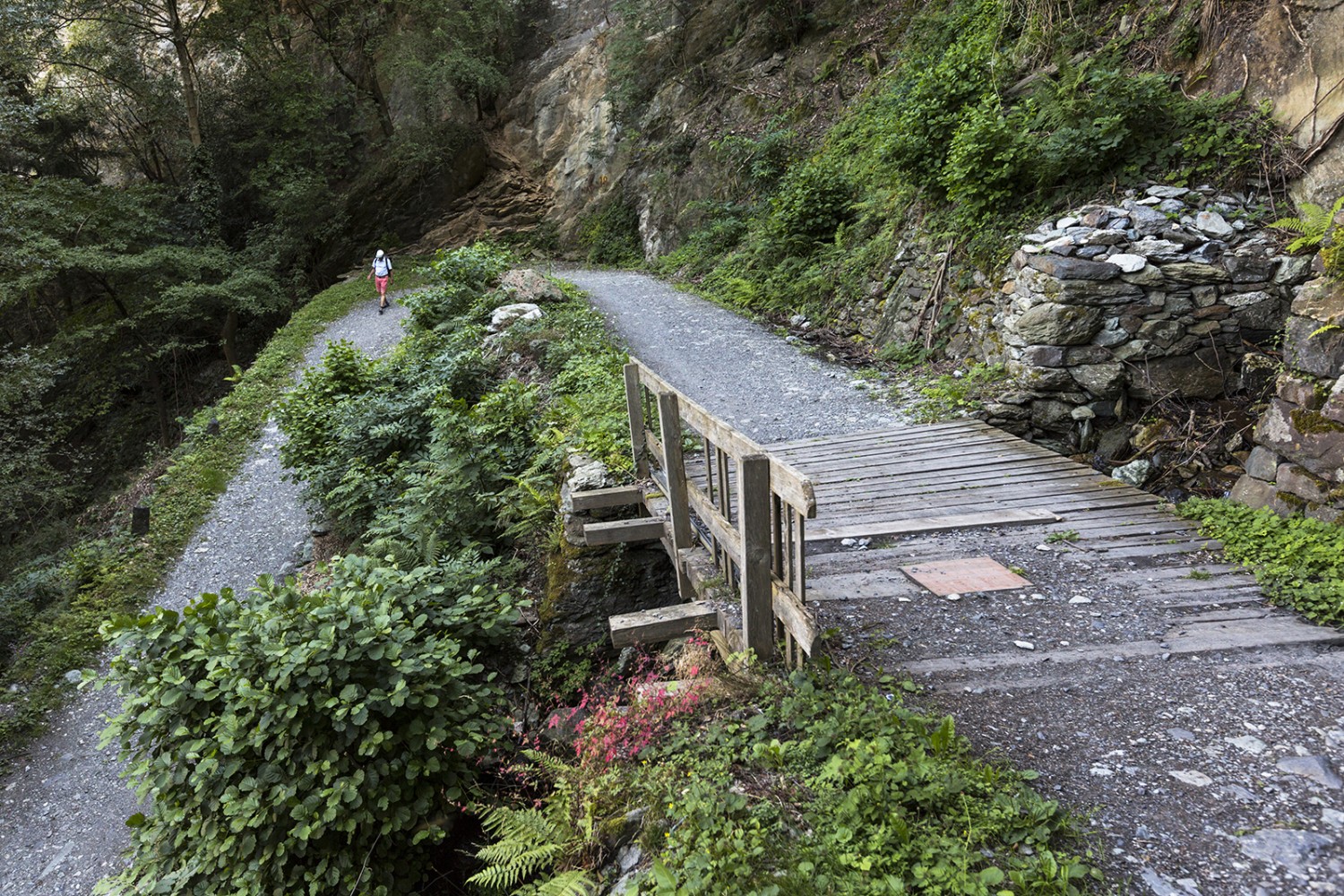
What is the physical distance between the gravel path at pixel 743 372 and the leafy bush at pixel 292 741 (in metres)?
4.22

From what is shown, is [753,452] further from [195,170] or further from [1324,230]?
[195,170]

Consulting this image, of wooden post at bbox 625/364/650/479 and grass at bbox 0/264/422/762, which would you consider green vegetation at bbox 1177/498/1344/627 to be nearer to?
wooden post at bbox 625/364/650/479

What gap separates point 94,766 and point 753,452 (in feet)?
21.6

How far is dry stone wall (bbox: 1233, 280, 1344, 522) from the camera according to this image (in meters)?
4.54

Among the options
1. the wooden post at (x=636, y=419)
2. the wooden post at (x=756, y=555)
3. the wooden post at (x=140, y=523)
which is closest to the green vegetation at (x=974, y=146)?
the wooden post at (x=636, y=419)

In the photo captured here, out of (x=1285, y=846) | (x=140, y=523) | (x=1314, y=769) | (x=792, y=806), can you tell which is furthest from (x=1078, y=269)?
(x=140, y=523)

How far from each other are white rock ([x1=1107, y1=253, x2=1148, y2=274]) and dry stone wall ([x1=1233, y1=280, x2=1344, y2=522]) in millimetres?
1529

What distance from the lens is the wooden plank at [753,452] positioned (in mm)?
2875

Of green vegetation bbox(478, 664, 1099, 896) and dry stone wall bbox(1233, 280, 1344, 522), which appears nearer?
green vegetation bbox(478, 664, 1099, 896)

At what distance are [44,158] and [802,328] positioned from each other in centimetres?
2077

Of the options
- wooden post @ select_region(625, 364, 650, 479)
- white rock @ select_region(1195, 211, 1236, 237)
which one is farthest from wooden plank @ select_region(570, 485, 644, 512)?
white rock @ select_region(1195, 211, 1236, 237)

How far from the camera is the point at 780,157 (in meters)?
15.0

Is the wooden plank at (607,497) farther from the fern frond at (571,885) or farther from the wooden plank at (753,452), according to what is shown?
the fern frond at (571,885)

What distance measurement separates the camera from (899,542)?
479cm
